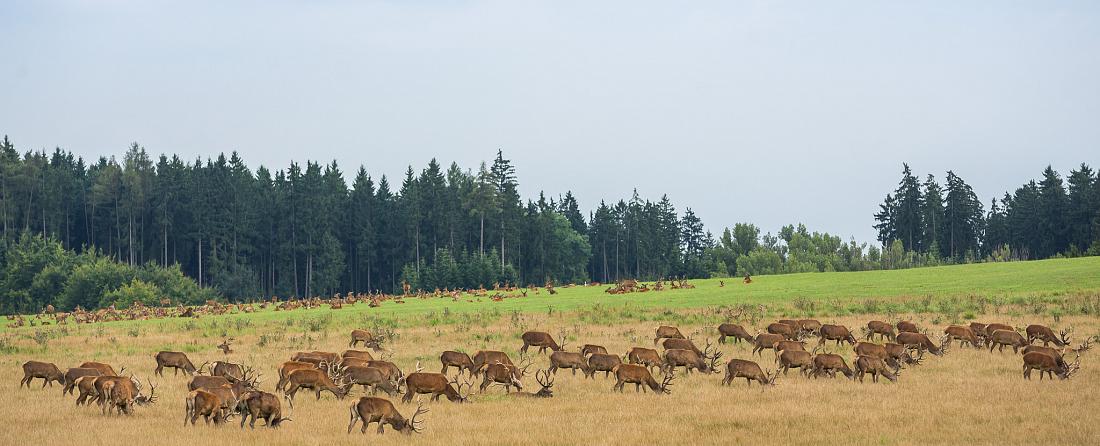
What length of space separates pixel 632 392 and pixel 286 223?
9345cm

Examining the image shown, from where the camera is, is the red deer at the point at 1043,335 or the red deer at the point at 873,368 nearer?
the red deer at the point at 873,368

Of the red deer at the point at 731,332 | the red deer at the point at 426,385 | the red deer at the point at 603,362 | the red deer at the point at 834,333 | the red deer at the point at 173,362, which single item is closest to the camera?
the red deer at the point at 426,385

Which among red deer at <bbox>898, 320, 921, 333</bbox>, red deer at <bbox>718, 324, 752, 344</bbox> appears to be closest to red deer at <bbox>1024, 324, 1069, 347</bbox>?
red deer at <bbox>898, 320, 921, 333</bbox>

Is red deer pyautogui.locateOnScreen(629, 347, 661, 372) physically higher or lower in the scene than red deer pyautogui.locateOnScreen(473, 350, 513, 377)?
lower

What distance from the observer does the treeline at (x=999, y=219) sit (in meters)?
115

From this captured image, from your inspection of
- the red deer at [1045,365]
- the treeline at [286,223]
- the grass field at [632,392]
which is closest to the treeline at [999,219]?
the treeline at [286,223]

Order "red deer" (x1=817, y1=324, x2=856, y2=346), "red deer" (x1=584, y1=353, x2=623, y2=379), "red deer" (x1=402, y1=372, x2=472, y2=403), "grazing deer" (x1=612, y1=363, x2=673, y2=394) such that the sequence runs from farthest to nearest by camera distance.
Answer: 1. "red deer" (x1=817, y1=324, x2=856, y2=346)
2. "red deer" (x1=584, y1=353, x2=623, y2=379)
3. "grazing deer" (x1=612, y1=363, x2=673, y2=394)
4. "red deer" (x1=402, y1=372, x2=472, y2=403)

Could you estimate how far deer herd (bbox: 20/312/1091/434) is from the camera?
18672 millimetres

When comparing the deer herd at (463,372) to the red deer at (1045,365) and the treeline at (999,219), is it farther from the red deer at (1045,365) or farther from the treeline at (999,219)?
the treeline at (999,219)

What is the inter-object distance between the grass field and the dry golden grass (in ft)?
0.18

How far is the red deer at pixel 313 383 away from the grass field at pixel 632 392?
358 millimetres

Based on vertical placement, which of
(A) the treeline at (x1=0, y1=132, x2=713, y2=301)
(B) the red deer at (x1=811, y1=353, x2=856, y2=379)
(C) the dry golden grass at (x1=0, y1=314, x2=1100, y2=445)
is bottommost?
(C) the dry golden grass at (x1=0, y1=314, x2=1100, y2=445)

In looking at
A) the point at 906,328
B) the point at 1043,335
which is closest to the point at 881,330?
the point at 906,328

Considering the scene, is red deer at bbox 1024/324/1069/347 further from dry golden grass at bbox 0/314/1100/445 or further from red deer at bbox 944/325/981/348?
dry golden grass at bbox 0/314/1100/445
